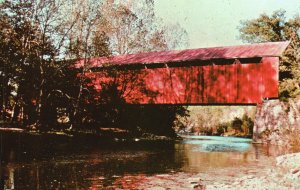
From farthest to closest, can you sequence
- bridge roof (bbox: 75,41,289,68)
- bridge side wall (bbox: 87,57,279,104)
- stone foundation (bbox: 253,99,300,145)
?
1. bridge roof (bbox: 75,41,289,68)
2. bridge side wall (bbox: 87,57,279,104)
3. stone foundation (bbox: 253,99,300,145)

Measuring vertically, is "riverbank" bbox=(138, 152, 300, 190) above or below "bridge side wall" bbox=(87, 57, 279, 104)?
below

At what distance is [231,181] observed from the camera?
9734mm

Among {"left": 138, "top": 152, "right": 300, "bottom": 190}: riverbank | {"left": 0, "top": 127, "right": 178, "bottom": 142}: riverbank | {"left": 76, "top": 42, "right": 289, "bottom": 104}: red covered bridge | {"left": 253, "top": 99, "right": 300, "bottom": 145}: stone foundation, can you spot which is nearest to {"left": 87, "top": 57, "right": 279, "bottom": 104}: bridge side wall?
{"left": 76, "top": 42, "right": 289, "bottom": 104}: red covered bridge

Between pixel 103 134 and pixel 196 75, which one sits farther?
pixel 103 134

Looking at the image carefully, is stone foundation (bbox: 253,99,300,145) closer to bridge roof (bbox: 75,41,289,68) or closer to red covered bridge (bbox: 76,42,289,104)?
red covered bridge (bbox: 76,42,289,104)

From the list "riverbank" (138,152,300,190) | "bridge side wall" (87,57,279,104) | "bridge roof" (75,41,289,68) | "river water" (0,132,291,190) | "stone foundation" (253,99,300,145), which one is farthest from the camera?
"bridge roof" (75,41,289,68)

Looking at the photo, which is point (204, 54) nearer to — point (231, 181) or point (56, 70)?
point (56, 70)

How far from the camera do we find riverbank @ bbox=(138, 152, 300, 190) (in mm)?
8344

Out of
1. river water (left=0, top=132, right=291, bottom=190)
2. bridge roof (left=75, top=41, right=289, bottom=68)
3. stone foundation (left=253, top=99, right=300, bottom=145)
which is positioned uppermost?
bridge roof (left=75, top=41, right=289, bottom=68)

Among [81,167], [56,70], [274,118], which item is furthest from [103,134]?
[81,167]

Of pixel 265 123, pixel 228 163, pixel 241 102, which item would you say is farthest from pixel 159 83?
pixel 228 163

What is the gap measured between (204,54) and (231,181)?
16489 mm

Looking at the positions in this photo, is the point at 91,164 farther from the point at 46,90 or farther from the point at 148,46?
the point at 148,46

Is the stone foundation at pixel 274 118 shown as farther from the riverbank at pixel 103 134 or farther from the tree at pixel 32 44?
the tree at pixel 32 44
